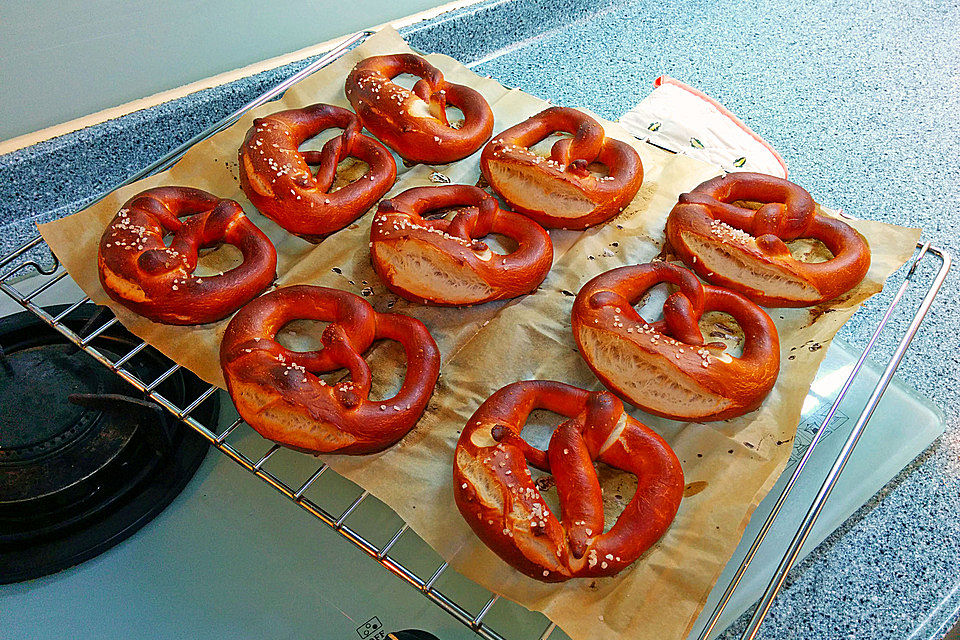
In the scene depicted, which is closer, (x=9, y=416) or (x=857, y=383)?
(x=9, y=416)

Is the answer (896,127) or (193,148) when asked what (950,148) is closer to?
(896,127)

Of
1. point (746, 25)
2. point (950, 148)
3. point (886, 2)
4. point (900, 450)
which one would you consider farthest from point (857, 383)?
point (886, 2)

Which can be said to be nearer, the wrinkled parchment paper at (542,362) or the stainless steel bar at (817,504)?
the stainless steel bar at (817,504)

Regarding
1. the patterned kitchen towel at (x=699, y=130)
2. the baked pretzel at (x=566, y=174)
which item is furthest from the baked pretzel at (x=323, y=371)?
the patterned kitchen towel at (x=699, y=130)

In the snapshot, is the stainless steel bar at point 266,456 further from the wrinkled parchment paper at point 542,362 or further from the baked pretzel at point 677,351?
the baked pretzel at point 677,351

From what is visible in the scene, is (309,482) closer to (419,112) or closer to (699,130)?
(419,112)
